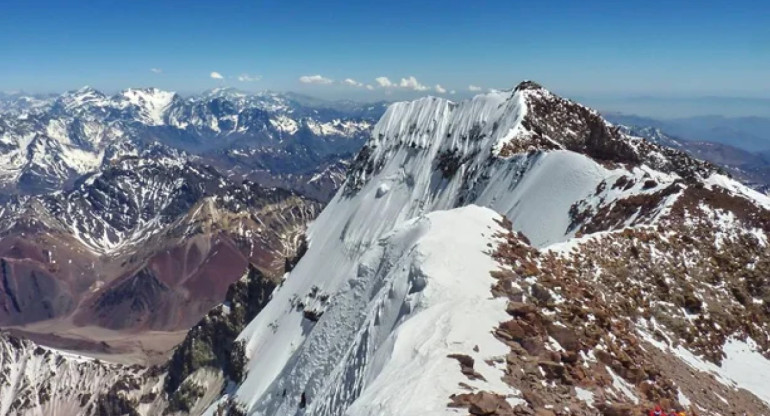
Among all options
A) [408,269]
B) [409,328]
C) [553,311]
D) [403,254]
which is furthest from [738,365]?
[409,328]

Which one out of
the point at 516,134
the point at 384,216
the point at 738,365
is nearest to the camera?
the point at 738,365

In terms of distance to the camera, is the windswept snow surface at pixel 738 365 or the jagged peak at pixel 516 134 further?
the jagged peak at pixel 516 134

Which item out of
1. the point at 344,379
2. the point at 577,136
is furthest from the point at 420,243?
the point at 577,136

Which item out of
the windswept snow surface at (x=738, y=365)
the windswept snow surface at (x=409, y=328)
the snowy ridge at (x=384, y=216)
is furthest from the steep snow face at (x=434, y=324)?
the windswept snow surface at (x=738, y=365)

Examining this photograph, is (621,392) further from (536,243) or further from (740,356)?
(536,243)

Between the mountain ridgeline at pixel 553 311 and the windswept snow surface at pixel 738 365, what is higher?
the mountain ridgeline at pixel 553 311

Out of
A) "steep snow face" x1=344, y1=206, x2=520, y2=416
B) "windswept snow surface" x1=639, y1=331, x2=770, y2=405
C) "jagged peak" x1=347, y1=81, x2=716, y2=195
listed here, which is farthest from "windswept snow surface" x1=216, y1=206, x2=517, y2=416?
"jagged peak" x1=347, y1=81, x2=716, y2=195

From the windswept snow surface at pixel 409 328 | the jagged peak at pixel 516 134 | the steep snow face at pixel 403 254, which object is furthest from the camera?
the jagged peak at pixel 516 134

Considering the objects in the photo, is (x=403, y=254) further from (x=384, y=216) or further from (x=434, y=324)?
(x=384, y=216)

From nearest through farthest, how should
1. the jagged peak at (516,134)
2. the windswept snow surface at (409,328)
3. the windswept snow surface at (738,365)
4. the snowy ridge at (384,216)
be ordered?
the windswept snow surface at (409,328) < the snowy ridge at (384,216) < the windswept snow surface at (738,365) < the jagged peak at (516,134)

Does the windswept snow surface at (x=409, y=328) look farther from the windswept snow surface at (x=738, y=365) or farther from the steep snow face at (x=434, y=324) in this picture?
the windswept snow surface at (x=738, y=365)

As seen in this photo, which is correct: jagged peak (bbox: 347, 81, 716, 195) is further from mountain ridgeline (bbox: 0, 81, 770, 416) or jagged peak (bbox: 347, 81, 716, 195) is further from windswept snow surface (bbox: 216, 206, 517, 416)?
windswept snow surface (bbox: 216, 206, 517, 416)
